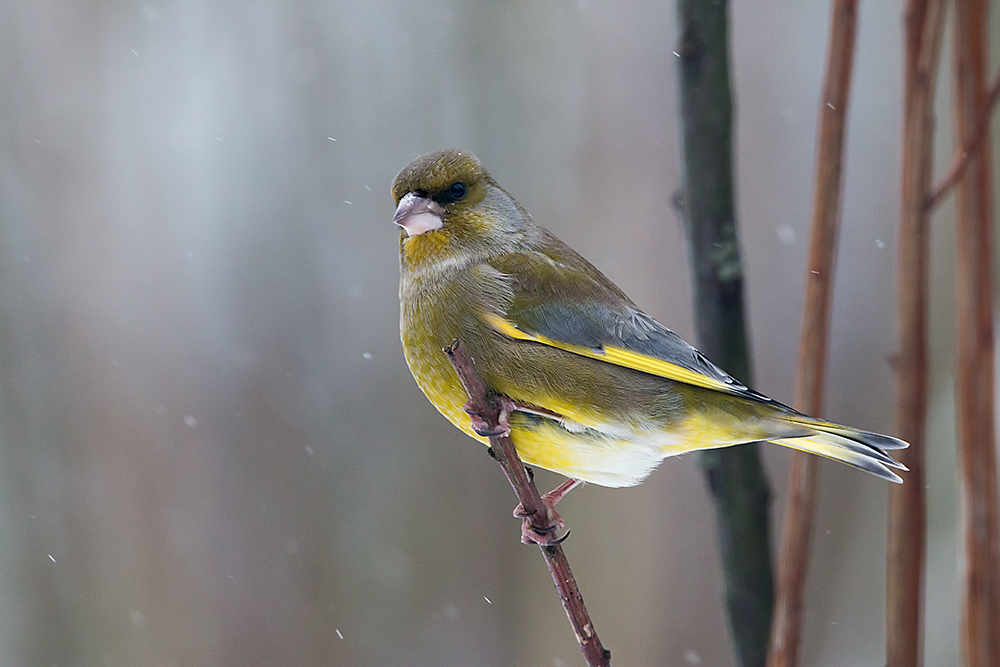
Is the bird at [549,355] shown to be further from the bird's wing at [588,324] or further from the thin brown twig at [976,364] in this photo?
the thin brown twig at [976,364]

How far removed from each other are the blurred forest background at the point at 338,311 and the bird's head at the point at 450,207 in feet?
6.83

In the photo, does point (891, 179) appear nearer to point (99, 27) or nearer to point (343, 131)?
point (343, 131)

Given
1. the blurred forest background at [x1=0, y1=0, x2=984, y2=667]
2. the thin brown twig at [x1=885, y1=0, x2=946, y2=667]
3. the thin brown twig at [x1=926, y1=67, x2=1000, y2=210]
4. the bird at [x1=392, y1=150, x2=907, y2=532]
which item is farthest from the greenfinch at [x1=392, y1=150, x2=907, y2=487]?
the blurred forest background at [x1=0, y1=0, x2=984, y2=667]

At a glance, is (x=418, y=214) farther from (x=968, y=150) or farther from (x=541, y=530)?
(x=968, y=150)

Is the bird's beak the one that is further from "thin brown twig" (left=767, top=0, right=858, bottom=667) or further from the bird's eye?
"thin brown twig" (left=767, top=0, right=858, bottom=667)

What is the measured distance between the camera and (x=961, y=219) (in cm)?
107

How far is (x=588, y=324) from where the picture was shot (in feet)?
4.23

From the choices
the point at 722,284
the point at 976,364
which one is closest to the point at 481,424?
the point at 722,284

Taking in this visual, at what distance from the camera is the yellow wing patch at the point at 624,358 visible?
1.22m

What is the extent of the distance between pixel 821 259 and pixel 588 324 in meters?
0.39

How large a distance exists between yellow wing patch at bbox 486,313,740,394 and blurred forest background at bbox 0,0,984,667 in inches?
82.8

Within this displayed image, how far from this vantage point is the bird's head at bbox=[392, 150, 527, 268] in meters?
1.20

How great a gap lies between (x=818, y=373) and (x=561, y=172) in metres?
2.82

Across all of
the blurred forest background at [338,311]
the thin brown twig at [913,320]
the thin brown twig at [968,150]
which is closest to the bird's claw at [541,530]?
the thin brown twig at [913,320]
